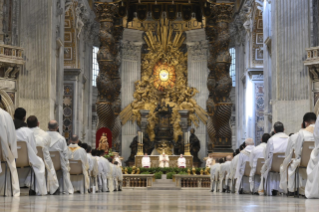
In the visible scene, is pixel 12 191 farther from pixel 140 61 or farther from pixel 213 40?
pixel 140 61

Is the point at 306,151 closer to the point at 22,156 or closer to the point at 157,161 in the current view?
the point at 22,156

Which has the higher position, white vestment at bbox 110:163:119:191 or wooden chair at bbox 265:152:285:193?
wooden chair at bbox 265:152:285:193

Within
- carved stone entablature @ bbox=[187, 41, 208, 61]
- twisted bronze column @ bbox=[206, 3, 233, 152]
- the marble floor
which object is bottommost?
the marble floor

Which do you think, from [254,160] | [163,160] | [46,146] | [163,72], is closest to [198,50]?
[163,72]

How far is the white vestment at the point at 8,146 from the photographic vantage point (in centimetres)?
546

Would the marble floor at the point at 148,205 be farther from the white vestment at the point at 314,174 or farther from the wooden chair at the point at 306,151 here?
the wooden chair at the point at 306,151

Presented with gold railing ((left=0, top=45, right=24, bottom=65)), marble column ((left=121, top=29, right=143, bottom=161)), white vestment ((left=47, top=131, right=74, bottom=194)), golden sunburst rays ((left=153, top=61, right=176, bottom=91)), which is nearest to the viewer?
white vestment ((left=47, top=131, right=74, bottom=194))

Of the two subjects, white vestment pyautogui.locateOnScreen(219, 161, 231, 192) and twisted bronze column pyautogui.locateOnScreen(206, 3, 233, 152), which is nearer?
white vestment pyautogui.locateOnScreen(219, 161, 231, 192)

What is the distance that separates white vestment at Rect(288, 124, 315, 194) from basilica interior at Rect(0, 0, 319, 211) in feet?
2.73

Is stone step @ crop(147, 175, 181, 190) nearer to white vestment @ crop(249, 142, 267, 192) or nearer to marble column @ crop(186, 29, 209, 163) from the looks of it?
white vestment @ crop(249, 142, 267, 192)

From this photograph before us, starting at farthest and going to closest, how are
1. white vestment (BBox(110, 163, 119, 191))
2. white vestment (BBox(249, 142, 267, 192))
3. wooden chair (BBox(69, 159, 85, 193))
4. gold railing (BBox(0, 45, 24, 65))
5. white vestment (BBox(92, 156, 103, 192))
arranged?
1. gold railing (BBox(0, 45, 24, 65))
2. white vestment (BBox(110, 163, 119, 191))
3. white vestment (BBox(92, 156, 103, 192))
4. wooden chair (BBox(69, 159, 85, 193))
5. white vestment (BBox(249, 142, 267, 192))

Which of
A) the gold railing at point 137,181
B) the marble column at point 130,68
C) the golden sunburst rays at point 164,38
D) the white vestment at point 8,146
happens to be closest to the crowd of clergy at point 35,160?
the white vestment at point 8,146

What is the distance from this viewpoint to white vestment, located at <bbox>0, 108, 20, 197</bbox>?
17.9 ft

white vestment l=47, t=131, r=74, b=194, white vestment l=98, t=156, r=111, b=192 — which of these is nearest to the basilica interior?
white vestment l=47, t=131, r=74, b=194
